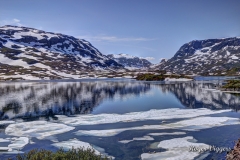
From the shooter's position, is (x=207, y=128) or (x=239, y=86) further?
(x=239, y=86)

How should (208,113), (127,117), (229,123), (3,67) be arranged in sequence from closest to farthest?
(229,123) < (127,117) < (208,113) < (3,67)

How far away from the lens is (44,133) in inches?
956

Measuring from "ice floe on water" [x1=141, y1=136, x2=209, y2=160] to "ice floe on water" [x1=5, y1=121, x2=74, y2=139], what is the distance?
10812 millimetres

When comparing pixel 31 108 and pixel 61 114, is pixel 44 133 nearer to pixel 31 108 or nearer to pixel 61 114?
pixel 61 114

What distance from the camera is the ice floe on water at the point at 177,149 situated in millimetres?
16688

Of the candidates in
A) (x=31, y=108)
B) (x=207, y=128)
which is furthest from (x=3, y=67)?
(x=207, y=128)

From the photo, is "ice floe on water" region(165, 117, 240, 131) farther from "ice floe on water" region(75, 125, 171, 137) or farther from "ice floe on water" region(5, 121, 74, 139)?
"ice floe on water" region(5, 121, 74, 139)

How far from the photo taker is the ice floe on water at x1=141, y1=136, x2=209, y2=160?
54.7 feet

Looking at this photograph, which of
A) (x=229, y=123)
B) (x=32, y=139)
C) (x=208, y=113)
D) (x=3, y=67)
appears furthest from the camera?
(x=3, y=67)

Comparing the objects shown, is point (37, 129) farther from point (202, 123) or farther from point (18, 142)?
point (202, 123)

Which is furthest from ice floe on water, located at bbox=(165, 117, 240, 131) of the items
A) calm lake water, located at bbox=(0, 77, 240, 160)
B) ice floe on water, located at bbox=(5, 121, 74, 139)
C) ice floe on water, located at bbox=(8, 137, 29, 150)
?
ice floe on water, located at bbox=(8, 137, 29, 150)

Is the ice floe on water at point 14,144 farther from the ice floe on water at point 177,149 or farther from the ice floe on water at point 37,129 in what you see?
the ice floe on water at point 177,149

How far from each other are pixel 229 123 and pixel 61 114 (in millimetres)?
21821

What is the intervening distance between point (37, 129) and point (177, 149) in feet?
49.5
